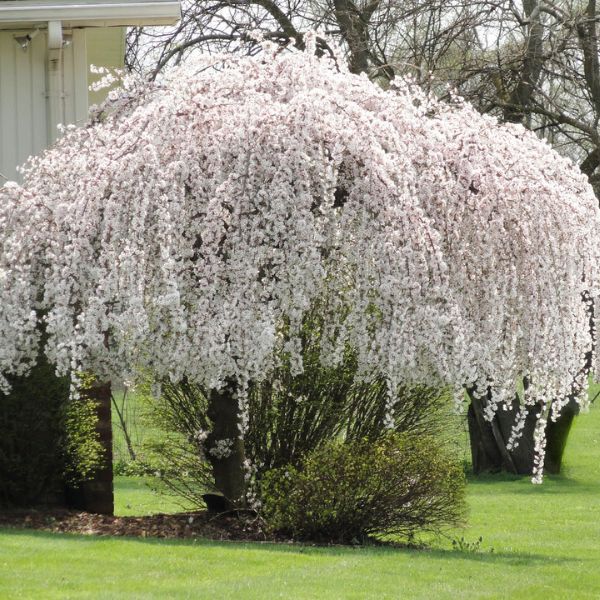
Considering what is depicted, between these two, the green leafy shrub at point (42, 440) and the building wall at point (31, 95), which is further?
the building wall at point (31, 95)

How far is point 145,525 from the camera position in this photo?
9.35 metres

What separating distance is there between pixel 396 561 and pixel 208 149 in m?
2.97

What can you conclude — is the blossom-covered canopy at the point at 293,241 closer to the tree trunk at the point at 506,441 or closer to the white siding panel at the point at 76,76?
the white siding panel at the point at 76,76

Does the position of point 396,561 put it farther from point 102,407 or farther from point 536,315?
point 102,407

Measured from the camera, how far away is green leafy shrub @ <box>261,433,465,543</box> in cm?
878

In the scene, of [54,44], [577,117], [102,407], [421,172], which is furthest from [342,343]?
[577,117]

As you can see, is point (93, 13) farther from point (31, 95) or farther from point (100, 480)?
point (100, 480)

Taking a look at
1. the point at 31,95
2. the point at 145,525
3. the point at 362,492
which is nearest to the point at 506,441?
the point at 362,492

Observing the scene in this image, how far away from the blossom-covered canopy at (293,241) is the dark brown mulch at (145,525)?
142cm

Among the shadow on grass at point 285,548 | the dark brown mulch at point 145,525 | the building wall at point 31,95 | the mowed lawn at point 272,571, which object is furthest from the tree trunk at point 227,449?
the building wall at point 31,95

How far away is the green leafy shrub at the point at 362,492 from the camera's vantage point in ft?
28.8

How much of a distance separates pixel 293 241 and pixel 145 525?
3.05 metres

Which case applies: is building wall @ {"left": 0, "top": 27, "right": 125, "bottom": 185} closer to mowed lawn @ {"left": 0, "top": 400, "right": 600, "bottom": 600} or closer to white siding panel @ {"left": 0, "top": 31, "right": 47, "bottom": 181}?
white siding panel @ {"left": 0, "top": 31, "right": 47, "bottom": 181}

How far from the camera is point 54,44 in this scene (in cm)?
1004
